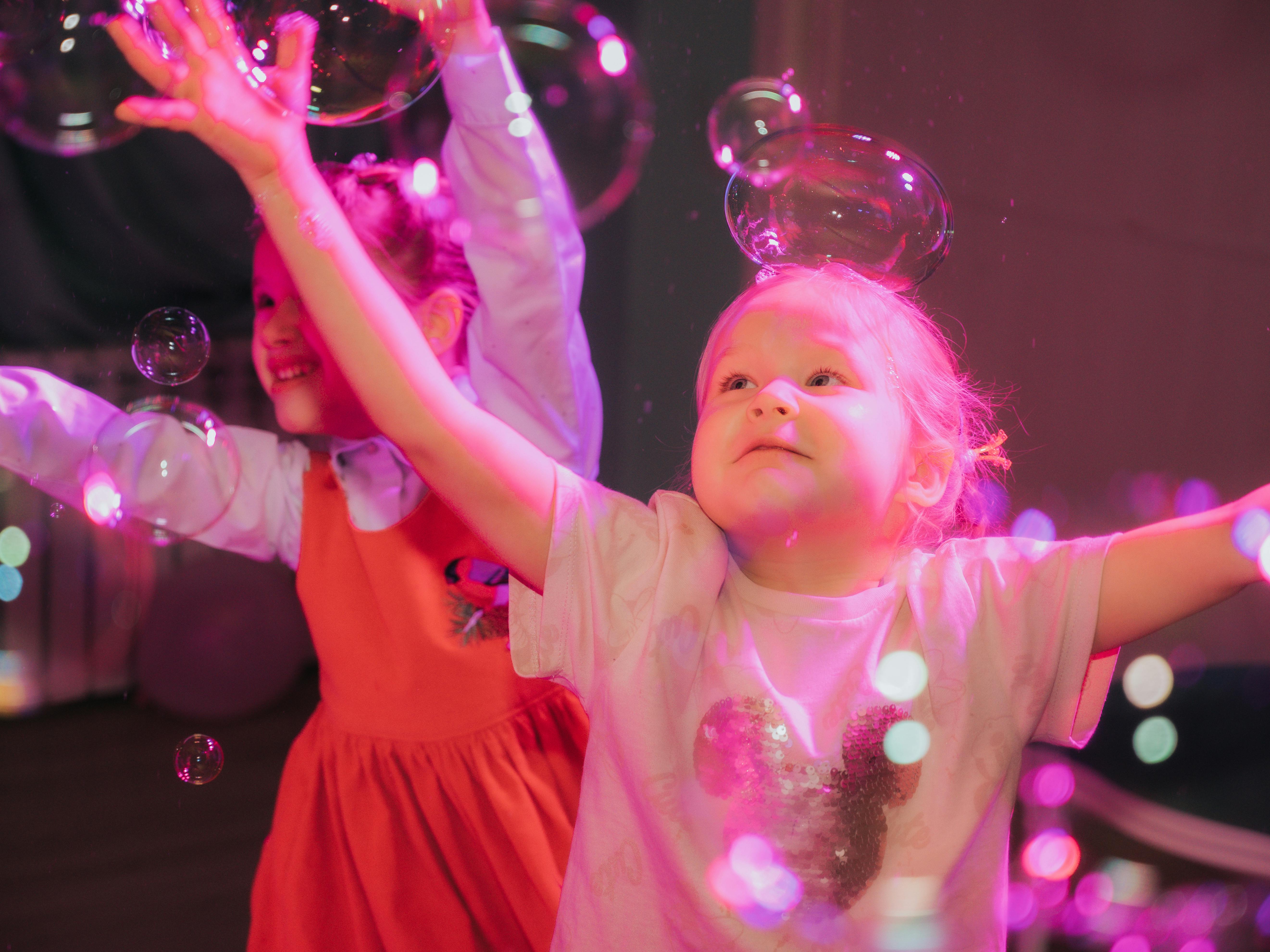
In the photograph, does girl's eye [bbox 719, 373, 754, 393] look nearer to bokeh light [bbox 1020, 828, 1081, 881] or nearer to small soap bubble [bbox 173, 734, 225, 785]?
small soap bubble [bbox 173, 734, 225, 785]

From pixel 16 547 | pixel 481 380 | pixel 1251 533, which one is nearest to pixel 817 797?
pixel 1251 533

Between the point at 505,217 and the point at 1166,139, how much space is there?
1342 mm

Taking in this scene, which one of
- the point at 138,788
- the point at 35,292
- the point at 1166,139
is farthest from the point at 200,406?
the point at 1166,139

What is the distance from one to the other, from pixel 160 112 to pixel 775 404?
372 mm

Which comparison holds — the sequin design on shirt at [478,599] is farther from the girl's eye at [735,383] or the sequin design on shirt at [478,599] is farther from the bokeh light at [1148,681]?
the bokeh light at [1148,681]

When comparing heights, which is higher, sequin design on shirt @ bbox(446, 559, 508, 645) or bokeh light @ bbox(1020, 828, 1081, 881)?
sequin design on shirt @ bbox(446, 559, 508, 645)

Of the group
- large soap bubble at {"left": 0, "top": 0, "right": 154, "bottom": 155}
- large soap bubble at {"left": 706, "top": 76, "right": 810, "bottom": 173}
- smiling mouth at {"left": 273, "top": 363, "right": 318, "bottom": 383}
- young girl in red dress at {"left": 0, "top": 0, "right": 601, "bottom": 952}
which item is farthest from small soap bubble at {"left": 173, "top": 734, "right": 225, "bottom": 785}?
large soap bubble at {"left": 706, "top": 76, "right": 810, "bottom": 173}

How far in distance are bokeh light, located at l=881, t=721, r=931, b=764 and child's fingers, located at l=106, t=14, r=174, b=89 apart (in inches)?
21.6

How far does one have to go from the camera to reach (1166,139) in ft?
5.40

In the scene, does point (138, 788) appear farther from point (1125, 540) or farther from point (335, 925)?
point (1125, 540)

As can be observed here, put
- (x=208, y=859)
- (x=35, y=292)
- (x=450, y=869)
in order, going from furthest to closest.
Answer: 1. (x=35, y=292)
2. (x=208, y=859)
3. (x=450, y=869)

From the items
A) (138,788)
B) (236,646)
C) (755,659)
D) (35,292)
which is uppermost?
(755,659)

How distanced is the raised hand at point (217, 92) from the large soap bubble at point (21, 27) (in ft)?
1.12

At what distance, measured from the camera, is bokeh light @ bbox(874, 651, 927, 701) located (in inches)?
23.3
